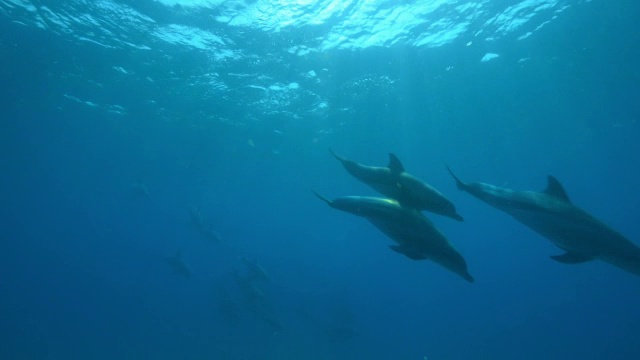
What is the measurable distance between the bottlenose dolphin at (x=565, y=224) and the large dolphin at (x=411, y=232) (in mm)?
739

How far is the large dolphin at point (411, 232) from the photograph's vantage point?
446 centimetres

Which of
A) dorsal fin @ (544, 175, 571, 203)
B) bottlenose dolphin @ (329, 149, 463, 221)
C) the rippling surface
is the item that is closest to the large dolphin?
bottlenose dolphin @ (329, 149, 463, 221)

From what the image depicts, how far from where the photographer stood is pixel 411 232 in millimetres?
4531

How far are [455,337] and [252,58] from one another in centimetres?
5040

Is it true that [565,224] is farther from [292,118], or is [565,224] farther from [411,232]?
[292,118]

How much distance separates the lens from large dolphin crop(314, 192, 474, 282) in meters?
4.46

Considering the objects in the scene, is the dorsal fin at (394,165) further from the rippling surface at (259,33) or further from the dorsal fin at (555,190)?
the rippling surface at (259,33)

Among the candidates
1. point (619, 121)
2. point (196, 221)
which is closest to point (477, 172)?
point (619, 121)

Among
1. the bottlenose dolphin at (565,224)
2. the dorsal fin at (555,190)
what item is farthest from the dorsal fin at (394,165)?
the dorsal fin at (555,190)

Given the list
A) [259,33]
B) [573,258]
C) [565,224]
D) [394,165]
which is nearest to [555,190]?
[565,224]

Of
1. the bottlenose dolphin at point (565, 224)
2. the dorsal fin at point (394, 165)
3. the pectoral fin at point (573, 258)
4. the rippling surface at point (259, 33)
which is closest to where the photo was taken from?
the bottlenose dolphin at point (565, 224)

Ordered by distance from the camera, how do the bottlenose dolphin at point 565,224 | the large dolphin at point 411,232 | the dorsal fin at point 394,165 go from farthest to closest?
the dorsal fin at point 394,165, the bottlenose dolphin at point 565,224, the large dolphin at point 411,232

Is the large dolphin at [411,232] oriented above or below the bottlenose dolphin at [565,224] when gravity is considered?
below

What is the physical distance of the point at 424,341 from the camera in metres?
54.7
